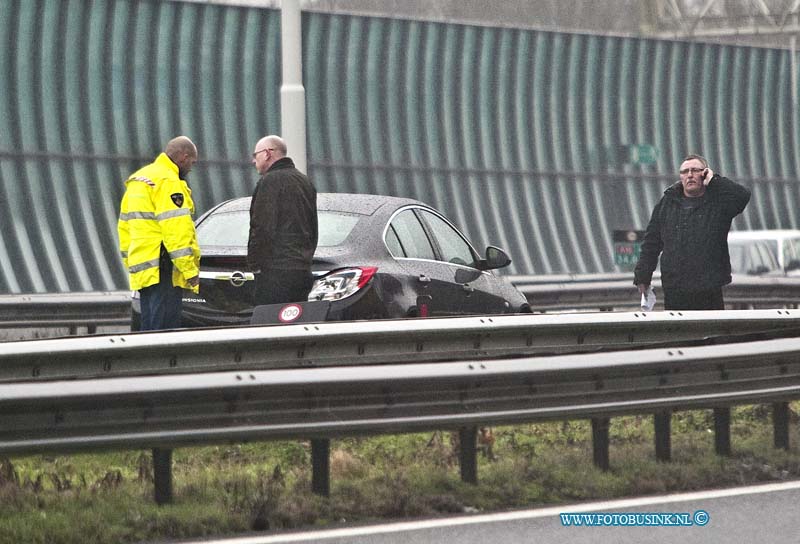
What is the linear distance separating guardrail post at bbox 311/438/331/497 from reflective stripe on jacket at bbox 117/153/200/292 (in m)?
3.22

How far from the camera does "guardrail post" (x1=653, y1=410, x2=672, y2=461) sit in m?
10.2

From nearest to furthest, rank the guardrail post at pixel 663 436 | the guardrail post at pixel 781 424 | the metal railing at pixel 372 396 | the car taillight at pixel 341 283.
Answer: the metal railing at pixel 372 396 < the guardrail post at pixel 663 436 < the guardrail post at pixel 781 424 < the car taillight at pixel 341 283

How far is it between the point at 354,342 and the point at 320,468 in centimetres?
190

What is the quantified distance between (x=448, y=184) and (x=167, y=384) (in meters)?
31.2

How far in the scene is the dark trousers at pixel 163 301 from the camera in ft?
40.0

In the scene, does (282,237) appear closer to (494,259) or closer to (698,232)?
(494,259)

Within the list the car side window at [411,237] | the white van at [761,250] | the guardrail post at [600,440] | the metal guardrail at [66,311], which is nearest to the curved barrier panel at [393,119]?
the white van at [761,250]

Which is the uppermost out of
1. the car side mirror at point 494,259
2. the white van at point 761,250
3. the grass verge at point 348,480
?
the white van at point 761,250

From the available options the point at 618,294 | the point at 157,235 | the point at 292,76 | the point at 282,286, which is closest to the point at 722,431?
the point at 282,286

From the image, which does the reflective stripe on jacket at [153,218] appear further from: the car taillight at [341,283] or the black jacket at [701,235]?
the black jacket at [701,235]

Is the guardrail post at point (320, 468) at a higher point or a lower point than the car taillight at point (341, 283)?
lower

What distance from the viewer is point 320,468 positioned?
904cm

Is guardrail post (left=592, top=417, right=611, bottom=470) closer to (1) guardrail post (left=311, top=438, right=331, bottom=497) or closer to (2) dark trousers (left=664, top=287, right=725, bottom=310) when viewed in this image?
(1) guardrail post (left=311, top=438, right=331, bottom=497)

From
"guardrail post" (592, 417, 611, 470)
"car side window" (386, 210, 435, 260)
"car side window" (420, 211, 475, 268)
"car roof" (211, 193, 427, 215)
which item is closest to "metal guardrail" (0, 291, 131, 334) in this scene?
"car roof" (211, 193, 427, 215)
